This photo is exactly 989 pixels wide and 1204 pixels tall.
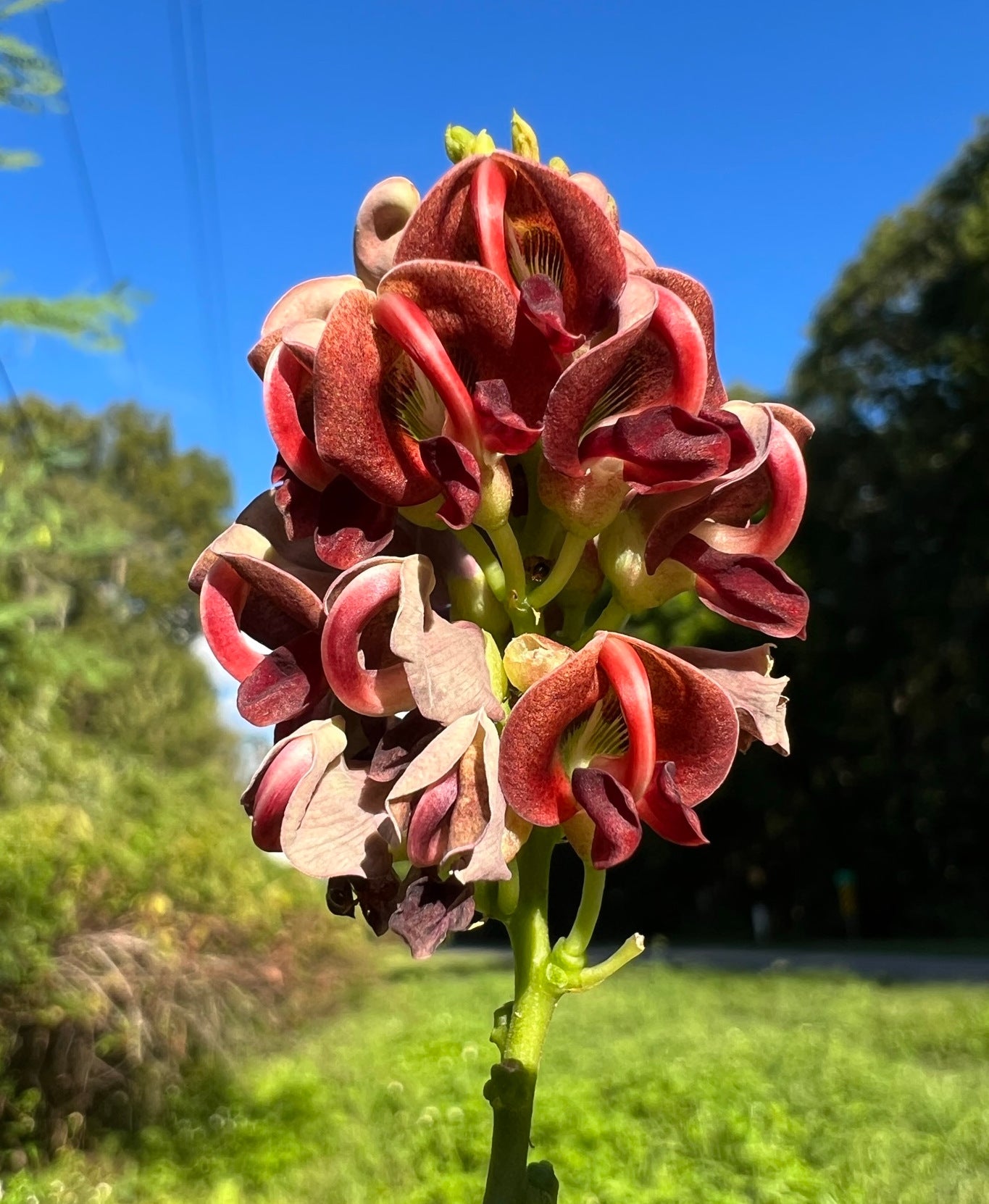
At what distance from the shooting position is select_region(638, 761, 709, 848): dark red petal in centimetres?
80

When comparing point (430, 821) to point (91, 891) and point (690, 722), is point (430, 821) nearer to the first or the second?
point (690, 722)

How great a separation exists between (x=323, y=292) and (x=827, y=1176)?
13.3 feet

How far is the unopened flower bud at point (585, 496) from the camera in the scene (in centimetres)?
87

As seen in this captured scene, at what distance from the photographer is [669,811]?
2.68 feet

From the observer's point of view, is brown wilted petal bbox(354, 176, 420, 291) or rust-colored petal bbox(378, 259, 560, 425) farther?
brown wilted petal bbox(354, 176, 420, 291)

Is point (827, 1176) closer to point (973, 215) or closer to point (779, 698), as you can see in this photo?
point (779, 698)

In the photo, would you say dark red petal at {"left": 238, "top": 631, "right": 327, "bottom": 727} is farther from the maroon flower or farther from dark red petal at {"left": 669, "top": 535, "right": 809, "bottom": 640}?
dark red petal at {"left": 669, "top": 535, "right": 809, "bottom": 640}

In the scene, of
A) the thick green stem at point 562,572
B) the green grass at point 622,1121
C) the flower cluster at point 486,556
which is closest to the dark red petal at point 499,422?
the flower cluster at point 486,556

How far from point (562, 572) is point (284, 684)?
28cm

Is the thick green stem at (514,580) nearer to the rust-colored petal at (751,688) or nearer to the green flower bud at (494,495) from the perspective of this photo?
the green flower bud at (494,495)

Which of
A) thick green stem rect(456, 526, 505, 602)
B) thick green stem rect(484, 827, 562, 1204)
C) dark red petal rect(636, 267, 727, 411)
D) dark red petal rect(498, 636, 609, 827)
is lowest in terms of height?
thick green stem rect(484, 827, 562, 1204)

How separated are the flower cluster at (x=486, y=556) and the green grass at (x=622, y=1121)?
338 centimetres

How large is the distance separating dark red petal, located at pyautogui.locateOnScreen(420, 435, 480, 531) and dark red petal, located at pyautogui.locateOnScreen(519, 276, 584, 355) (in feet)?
0.39

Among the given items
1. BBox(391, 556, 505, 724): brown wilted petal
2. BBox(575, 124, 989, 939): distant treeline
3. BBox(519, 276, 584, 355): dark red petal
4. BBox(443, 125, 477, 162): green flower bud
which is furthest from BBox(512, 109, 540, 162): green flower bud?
BBox(575, 124, 989, 939): distant treeline
